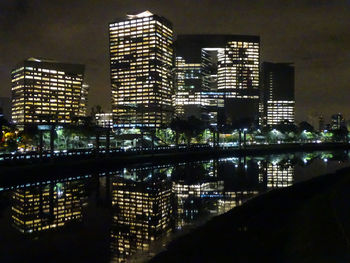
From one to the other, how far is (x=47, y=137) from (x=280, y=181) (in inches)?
3225

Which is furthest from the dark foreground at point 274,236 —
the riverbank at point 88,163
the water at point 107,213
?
the riverbank at point 88,163

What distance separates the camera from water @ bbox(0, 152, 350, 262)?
63.9 ft

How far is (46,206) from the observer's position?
3170 cm

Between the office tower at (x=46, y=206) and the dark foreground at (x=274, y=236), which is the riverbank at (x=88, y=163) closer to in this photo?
the office tower at (x=46, y=206)

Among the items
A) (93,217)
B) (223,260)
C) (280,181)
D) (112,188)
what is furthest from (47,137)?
(223,260)

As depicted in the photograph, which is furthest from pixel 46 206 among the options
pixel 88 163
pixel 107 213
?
pixel 88 163

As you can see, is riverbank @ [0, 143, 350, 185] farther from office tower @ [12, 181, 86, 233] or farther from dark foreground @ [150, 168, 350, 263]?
dark foreground @ [150, 168, 350, 263]

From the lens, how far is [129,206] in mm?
31594

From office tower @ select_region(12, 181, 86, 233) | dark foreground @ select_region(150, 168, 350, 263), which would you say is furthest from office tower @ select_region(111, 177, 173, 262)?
office tower @ select_region(12, 181, 86, 233)

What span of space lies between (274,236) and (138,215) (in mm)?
12208

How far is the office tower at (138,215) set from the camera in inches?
797

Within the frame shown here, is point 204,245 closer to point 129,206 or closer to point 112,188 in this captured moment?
point 129,206

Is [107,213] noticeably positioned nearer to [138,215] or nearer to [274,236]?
[138,215]

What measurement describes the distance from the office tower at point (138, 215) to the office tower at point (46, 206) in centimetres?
344
